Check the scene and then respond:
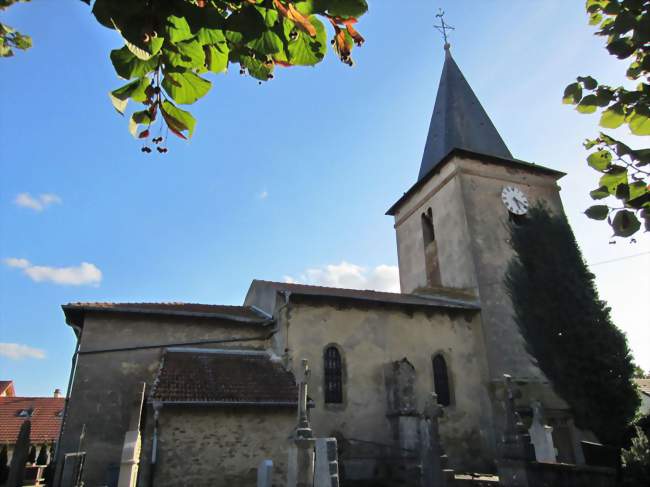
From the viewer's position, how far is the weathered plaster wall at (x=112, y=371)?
1179 cm

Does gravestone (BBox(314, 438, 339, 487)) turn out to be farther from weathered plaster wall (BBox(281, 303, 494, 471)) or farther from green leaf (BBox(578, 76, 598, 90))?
green leaf (BBox(578, 76, 598, 90))

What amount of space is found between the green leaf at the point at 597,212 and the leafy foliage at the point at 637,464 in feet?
25.0

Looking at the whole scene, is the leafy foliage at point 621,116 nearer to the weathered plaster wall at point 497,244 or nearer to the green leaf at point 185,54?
the green leaf at point 185,54

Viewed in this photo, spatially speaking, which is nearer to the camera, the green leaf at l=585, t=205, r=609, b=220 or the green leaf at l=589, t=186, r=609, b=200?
the green leaf at l=585, t=205, r=609, b=220

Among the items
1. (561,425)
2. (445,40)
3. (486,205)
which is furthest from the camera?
(445,40)

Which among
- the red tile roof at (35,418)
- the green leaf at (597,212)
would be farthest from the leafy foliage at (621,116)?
the red tile roof at (35,418)

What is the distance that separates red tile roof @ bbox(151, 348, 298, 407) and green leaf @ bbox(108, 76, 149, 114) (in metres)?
10.0

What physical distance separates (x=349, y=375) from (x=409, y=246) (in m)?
9.47

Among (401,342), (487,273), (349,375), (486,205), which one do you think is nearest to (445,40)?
(486,205)

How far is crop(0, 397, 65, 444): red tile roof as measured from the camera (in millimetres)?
27391

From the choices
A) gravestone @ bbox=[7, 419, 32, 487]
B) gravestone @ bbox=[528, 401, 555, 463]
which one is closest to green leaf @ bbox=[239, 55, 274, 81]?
gravestone @ bbox=[528, 401, 555, 463]

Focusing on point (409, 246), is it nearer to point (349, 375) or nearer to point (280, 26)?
point (349, 375)

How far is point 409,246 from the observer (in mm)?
21906

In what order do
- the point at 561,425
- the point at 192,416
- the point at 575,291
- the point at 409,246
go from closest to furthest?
the point at 192,416 → the point at 561,425 → the point at 575,291 → the point at 409,246
